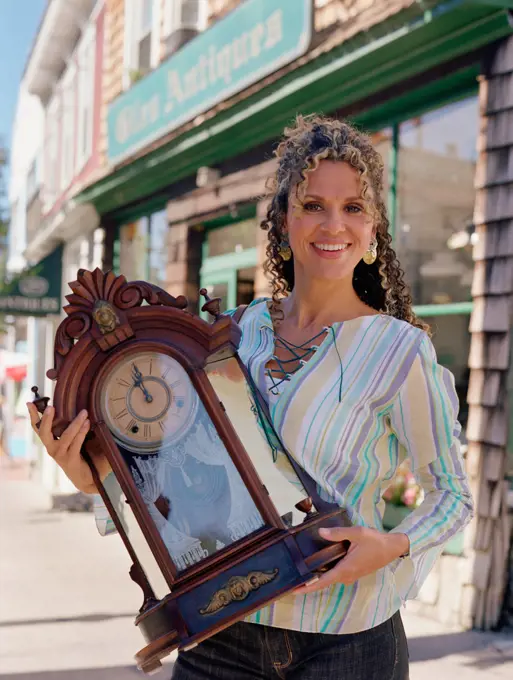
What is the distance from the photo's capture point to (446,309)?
515 centimetres

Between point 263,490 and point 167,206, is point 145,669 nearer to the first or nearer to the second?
point 263,490

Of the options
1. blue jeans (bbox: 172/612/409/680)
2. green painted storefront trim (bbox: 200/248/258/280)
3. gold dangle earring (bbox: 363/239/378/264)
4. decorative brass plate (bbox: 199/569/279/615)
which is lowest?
blue jeans (bbox: 172/612/409/680)

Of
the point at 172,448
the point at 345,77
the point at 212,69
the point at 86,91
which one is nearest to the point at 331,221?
the point at 172,448

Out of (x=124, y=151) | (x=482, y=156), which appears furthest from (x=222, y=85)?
(x=482, y=156)

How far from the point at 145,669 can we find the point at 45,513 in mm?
7964

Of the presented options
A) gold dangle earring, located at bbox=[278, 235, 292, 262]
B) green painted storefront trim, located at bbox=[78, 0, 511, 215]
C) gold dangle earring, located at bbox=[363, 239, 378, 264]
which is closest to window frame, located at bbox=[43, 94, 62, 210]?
green painted storefront trim, located at bbox=[78, 0, 511, 215]

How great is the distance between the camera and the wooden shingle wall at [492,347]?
4465mm

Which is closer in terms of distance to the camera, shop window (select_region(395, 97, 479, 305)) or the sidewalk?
the sidewalk

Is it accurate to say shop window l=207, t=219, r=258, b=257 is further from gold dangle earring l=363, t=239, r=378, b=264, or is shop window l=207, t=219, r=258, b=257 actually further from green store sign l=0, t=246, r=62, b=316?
gold dangle earring l=363, t=239, r=378, b=264

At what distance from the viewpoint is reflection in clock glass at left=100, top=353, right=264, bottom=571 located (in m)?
1.52

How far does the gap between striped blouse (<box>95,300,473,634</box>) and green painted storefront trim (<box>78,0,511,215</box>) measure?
3372 millimetres

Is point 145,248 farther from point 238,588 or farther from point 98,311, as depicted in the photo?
point 238,588

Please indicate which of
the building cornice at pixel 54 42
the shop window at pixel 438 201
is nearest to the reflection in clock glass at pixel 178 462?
the shop window at pixel 438 201

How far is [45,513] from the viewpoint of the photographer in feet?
29.7
